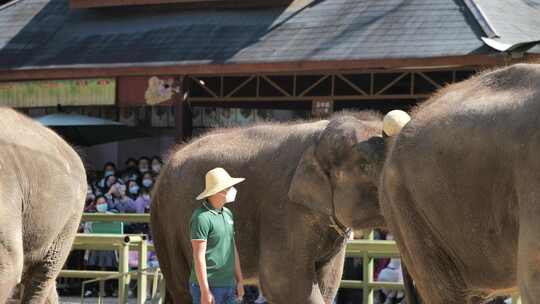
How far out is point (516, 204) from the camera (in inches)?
208

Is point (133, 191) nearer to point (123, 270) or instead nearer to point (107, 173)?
point (107, 173)

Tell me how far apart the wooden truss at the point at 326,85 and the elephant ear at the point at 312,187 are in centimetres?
1041

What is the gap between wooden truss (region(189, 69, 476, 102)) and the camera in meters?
20.0

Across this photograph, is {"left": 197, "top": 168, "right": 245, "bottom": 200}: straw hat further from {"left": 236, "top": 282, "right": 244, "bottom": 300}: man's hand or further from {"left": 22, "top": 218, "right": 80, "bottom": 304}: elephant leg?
{"left": 22, "top": 218, "right": 80, "bottom": 304}: elephant leg

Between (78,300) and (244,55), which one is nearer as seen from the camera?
(78,300)

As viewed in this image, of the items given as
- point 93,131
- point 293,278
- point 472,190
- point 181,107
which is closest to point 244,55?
point 181,107

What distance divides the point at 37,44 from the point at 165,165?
13.2m

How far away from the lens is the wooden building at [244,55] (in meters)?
19.4

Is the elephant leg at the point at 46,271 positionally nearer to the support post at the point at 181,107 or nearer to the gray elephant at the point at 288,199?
the gray elephant at the point at 288,199

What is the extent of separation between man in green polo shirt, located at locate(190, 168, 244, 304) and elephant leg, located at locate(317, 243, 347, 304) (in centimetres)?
116

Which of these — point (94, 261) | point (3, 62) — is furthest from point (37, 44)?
point (94, 261)

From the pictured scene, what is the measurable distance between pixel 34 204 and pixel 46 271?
0.68m

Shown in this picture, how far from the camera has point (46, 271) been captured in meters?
9.09

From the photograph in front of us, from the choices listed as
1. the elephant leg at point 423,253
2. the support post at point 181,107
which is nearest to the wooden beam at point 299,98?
the support post at point 181,107
